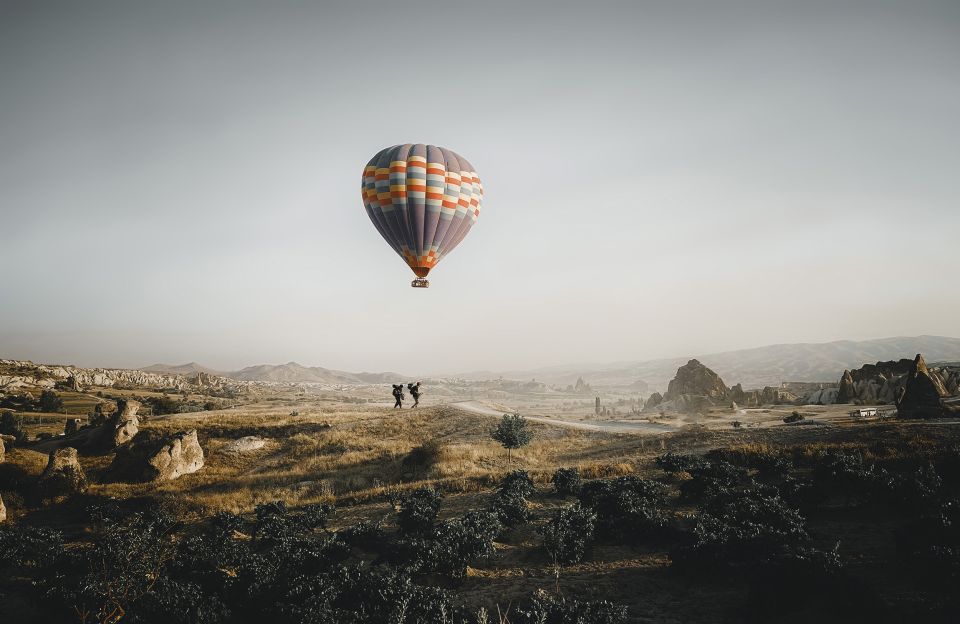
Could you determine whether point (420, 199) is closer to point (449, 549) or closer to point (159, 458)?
point (449, 549)

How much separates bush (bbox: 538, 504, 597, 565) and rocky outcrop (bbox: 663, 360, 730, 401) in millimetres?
57242

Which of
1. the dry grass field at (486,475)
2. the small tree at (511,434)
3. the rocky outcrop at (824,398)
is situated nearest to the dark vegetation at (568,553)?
the dry grass field at (486,475)

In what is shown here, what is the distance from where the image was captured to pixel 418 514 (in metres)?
16.2

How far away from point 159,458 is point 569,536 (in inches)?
1150

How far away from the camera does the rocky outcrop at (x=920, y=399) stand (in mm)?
28641

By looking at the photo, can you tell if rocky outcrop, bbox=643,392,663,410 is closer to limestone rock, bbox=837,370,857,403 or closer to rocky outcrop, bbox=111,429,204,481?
limestone rock, bbox=837,370,857,403

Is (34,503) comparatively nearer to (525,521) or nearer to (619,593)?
(525,521)

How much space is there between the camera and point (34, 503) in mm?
24422

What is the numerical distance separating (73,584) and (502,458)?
2275 centimetres

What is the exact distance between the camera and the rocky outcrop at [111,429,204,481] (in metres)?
28.4

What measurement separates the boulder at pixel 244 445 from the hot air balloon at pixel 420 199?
19.1 m

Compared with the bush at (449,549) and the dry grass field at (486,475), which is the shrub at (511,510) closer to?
the dry grass field at (486,475)

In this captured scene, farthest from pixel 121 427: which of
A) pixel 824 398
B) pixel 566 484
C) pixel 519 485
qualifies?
pixel 824 398

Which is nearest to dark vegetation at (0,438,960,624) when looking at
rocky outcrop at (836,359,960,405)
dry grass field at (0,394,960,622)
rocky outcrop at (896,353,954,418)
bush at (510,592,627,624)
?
bush at (510,592,627,624)
